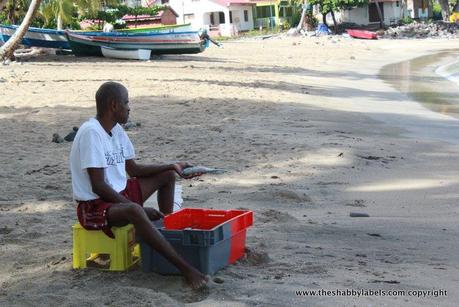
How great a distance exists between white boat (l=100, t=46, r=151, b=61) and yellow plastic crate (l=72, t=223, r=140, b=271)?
70.3 ft

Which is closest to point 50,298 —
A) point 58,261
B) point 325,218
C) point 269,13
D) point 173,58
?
point 58,261

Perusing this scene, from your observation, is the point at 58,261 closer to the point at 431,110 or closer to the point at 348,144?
the point at 348,144

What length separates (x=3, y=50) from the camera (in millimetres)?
21078

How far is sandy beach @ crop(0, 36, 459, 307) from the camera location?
13.3ft

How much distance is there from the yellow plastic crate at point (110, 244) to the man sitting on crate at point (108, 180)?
0.17ft

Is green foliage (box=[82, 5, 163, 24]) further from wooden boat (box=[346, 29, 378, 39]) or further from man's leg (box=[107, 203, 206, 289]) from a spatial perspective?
man's leg (box=[107, 203, 206, 289])

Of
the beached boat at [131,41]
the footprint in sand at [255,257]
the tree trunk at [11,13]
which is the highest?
the tree trunk at [11,13]

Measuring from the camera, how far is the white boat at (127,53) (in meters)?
25.3

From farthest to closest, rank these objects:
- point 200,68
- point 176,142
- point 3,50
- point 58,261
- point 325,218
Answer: point 200,68 < point 3,50 < point 176,142 < point 325,218 < point 58,261

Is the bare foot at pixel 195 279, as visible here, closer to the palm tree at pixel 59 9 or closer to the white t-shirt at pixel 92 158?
the white t-shirt at pixel 92 158

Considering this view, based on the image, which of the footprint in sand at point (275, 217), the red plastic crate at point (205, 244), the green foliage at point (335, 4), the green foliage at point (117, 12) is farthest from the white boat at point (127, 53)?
the green foliage at point (335, 4)

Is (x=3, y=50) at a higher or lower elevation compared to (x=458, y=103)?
higher

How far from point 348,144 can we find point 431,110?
5934 millimetres

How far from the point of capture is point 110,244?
422 centimetres
